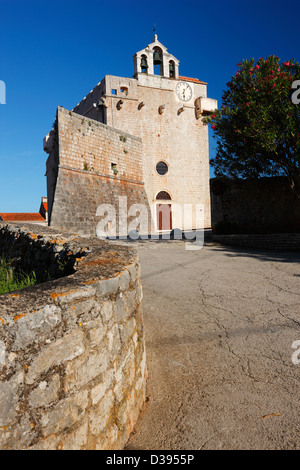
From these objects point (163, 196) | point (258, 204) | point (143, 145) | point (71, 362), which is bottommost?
point (71, 362)

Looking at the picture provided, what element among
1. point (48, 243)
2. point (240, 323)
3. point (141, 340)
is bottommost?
point (240, 323)

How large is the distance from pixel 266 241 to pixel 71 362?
1008 centimetres

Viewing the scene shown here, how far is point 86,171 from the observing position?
15.2 m

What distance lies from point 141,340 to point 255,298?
2.80 m

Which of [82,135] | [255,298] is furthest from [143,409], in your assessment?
[82,135]

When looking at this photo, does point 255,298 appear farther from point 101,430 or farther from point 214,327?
point 101,430

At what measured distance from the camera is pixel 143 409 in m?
2.40

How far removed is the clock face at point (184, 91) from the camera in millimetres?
23234

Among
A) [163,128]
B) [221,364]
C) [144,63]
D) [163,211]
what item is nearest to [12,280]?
[221,364]

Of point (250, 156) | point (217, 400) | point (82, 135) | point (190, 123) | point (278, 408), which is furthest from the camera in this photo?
point (190, 123)

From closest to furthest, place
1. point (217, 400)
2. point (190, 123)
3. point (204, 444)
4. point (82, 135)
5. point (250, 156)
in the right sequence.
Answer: point (204, 444) → point (217, 400) → point (250, 156) → point (82, 135) → point (190, 123)

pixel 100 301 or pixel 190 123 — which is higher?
pixel 190 123

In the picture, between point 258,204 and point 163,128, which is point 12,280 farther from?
point 163,128

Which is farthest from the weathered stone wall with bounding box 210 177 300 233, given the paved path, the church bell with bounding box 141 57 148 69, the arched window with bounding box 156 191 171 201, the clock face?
the church bell with bounding box 141 57 148 69
